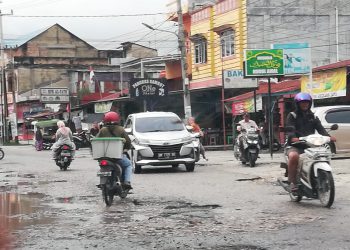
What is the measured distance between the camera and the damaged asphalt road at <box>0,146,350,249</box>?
6418 millimetres

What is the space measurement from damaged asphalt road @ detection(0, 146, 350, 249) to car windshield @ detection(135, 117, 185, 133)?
9.03ft

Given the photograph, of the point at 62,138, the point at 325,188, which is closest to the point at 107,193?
the point at 325,188

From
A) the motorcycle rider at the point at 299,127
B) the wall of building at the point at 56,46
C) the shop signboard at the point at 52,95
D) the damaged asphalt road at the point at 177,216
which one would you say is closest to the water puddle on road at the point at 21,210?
the damaged asphalt road at the point at 177,216

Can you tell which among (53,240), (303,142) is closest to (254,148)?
(303,142)

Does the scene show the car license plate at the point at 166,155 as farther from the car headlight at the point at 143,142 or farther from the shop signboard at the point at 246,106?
the shop signboard at the point at 246,106

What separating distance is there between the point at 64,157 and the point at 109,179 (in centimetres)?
895

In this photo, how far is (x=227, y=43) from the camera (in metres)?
32.6

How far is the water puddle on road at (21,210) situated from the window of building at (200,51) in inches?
960

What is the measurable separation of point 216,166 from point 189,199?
7939 millimetres

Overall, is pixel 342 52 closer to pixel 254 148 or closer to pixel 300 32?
pixel 300 32

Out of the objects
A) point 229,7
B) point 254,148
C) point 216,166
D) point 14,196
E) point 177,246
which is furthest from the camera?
point 229,7

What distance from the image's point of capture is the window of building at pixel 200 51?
35094mm

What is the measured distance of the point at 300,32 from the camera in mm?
32406

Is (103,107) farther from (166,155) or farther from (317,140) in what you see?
(317,140)
